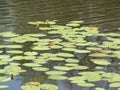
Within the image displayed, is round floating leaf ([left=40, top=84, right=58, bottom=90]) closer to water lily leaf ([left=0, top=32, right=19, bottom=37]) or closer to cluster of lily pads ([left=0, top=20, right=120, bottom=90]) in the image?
cluster of lily pads ([left=0, top=20, right=120, bottom=90])

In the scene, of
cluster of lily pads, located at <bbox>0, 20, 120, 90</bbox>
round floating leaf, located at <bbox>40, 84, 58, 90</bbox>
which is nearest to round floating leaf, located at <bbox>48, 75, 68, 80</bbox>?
cluster of lily pads, located at <bbox>0, 20, 120, 90</bbox>

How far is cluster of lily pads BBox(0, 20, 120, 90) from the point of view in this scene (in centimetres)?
399

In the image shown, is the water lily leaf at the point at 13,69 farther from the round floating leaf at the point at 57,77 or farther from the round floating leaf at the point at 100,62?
the round floating leaf at the point at 100,62

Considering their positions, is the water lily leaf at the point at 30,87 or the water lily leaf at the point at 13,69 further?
the water lily leaf at the point at 13,69

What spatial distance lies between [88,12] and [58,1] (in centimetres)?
143

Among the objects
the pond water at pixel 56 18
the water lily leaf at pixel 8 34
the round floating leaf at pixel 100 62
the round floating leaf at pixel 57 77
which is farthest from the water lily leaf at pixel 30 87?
the water lily leaf at pixel 8 34

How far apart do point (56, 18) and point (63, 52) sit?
6.67 ft

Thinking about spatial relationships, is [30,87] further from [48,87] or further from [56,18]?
[56,18]

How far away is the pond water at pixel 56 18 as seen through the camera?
397 cm

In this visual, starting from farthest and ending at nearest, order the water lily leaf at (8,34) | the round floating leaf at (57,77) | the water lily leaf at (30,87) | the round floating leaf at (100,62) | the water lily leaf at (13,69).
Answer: the water lily leaf at (8,34)
the round floating leaf at (100,62)
the water lily leaf at (13,69)
the round floating leaf at (57,77)
the water lily leaf at (30,87)

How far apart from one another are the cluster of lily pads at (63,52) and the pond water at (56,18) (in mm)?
34

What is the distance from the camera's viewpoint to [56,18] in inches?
264

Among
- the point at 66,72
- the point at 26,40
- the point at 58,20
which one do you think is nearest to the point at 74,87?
the point at 66,72

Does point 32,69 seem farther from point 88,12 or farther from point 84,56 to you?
point 88,12
